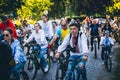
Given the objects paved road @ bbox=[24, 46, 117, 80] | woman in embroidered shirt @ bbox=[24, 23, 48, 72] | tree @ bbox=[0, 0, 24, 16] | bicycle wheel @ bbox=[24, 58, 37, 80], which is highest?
tree @ bbox=[0, 0, 24, 16]

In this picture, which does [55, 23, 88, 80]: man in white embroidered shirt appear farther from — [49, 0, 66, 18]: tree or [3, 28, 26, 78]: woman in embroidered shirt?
[49, 0, 66, 18]: tree

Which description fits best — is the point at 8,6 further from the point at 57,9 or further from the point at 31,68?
the point at 57,9

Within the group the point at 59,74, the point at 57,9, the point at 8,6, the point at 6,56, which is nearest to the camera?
the point at 6,56

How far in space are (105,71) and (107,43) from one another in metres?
1.63

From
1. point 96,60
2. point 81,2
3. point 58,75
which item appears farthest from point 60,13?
point 58,75

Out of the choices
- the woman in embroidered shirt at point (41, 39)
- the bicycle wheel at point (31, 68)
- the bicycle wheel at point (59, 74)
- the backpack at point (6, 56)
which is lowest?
the bicycle wheel at point (31, 68)

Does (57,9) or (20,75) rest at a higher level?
(57,9)

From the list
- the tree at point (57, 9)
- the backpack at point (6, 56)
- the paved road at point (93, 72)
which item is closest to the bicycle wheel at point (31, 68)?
the paved road at point (93, 72)

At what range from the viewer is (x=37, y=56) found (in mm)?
14133

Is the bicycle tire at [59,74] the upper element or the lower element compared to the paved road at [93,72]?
upper

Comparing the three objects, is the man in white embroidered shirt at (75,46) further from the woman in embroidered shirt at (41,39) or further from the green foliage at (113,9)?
the green foliage at (113,9)

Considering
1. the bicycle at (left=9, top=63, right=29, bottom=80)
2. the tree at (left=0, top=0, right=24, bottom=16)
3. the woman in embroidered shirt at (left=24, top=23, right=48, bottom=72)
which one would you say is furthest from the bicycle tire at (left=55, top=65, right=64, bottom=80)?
the tree at (left=0, top=0, right=24, bottom=16)

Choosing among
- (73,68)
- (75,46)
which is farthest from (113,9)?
(73,68)

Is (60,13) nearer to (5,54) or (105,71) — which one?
(105,71)
